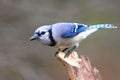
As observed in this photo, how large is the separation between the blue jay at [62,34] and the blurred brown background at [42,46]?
8.53ft

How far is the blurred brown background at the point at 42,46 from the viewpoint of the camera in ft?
20.8

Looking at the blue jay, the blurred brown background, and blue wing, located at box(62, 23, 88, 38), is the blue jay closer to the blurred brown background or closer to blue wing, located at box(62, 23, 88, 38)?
blue wing, located at box(62, 23, 88, 38)

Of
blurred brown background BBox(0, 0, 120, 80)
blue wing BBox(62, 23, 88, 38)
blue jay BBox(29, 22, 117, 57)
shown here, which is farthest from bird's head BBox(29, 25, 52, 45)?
blurred brown background BBox(0, 0, 120, 80)

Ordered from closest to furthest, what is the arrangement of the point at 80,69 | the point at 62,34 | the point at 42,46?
1. the point at 80,69
2. the point at 62,34
3. the point at 42,46

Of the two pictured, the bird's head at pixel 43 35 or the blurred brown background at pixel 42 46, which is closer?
the bird's head at pixel 43 35

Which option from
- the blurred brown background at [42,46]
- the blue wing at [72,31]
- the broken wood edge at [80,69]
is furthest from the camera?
the blurred brown background at [42,46]

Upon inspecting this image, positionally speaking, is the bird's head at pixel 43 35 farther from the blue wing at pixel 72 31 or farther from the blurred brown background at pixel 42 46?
the blurred brown background at pixel 42 46

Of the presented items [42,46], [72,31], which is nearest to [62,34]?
[72,31]

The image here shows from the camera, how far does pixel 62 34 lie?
358 cm

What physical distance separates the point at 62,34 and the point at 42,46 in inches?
119

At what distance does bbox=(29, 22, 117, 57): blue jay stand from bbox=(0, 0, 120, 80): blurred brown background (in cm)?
260

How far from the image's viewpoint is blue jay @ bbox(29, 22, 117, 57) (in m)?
3.44

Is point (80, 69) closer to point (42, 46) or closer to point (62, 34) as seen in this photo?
point (62, 34)

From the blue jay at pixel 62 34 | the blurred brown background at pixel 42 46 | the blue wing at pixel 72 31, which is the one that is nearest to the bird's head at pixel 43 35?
the blue jay at pixel 62 34
